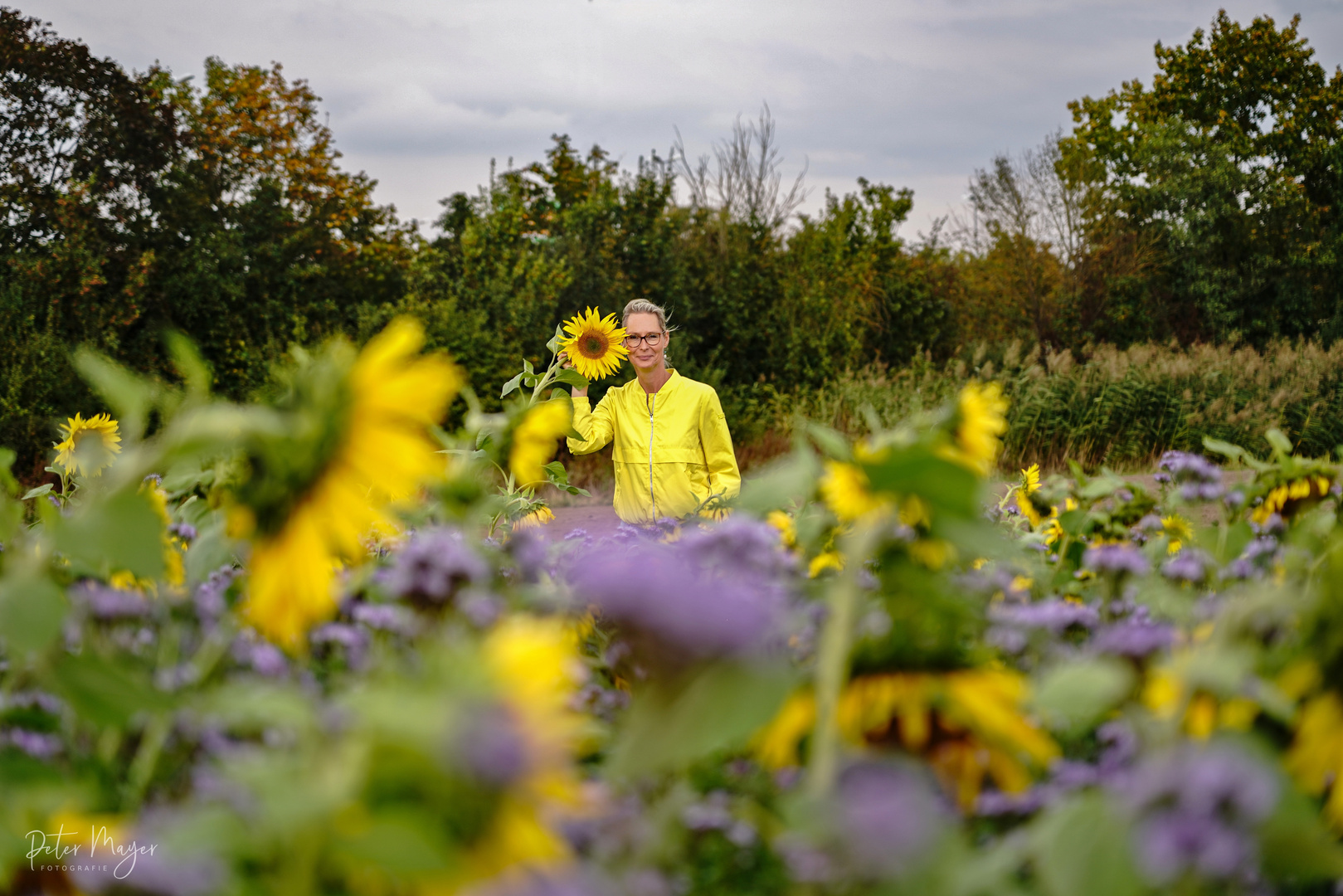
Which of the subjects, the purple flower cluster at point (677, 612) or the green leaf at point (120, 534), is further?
the green leaf at point (120, 534)

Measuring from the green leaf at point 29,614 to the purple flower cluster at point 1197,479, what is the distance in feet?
4.53

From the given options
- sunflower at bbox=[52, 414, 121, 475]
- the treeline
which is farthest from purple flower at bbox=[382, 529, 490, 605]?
the treeline

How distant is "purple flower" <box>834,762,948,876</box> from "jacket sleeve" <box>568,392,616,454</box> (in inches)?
138

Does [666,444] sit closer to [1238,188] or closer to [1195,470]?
[1195,470]

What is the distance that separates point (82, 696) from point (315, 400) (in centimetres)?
28

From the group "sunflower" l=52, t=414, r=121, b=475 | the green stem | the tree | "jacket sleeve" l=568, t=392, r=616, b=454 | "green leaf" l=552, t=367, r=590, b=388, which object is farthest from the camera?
the tree

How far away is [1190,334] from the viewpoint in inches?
813

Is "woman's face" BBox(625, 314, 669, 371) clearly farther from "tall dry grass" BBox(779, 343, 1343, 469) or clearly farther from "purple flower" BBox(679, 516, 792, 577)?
"tall dry grass" BBox(779, 343, 1343, 469)

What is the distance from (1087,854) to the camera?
617 millimetres

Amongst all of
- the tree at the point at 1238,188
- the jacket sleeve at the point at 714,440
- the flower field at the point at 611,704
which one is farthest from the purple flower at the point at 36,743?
the tree at the point at 1238,188

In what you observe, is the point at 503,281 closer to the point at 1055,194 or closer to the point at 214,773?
the point at 214,773

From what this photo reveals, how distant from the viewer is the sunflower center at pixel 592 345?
4262mm

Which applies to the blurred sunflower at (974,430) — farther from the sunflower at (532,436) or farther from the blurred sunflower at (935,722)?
the sunflower at (532,436)

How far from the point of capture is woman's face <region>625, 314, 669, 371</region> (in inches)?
182
